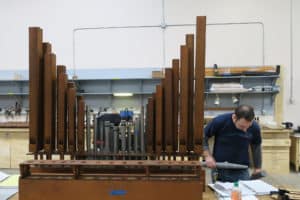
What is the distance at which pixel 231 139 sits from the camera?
2721mm

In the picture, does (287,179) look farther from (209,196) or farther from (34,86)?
(34,86)

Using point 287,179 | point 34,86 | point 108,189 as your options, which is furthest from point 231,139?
point 287,179

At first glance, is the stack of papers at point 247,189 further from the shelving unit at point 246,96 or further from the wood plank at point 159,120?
the shelving unit at point 246,96

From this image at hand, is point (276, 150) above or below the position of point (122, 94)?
below

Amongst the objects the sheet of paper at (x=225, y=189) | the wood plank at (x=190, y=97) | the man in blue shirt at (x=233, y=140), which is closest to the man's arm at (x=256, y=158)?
the man in blue shirt at (x=233, y=140)

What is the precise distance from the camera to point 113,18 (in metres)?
5.89

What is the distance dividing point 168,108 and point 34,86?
93 cm

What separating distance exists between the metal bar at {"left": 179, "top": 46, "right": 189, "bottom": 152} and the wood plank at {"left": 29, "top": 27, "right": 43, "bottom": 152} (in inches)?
38.6

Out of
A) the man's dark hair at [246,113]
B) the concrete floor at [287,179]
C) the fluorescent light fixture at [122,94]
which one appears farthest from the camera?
the fluorescent light fixture at [122,94]

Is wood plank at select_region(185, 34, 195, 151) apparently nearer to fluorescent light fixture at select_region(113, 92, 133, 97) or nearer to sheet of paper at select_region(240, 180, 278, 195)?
sheet of paper at select_region(240, 180, 278, 195)

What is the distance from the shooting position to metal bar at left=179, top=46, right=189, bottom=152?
6.25 feet

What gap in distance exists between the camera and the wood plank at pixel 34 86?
193 centimetres

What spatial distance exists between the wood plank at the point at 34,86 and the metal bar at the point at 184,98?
980 mm

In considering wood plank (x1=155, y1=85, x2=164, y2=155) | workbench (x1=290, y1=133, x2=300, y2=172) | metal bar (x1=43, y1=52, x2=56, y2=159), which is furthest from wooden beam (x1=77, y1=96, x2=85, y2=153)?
workbench (x1=290, y1=133, x2=300, y2=172)
